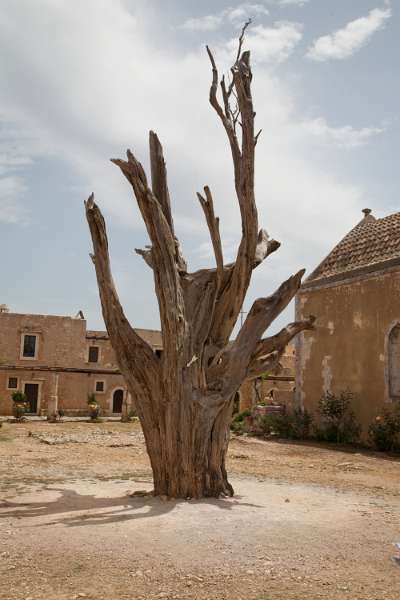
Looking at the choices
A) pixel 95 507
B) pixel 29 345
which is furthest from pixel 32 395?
pixel 95 507

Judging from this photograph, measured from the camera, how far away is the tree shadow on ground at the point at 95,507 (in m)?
5.62

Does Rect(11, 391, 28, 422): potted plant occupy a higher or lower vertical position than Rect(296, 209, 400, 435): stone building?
lower

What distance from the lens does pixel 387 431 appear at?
1475 cm

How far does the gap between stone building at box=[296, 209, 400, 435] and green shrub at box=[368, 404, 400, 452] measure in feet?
1.82

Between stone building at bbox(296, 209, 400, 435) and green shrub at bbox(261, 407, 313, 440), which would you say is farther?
green shrub at bbox(261, 407, 313, 440)

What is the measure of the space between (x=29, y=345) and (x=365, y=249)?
2291 cm

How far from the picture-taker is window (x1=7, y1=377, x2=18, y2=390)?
32759 mm

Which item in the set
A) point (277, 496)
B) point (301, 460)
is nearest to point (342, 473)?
point (301, 460)

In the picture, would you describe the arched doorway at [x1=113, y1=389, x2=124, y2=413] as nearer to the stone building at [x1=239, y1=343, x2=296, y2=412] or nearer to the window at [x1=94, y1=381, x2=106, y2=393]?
the window at [x1=94, y1=381, x2=106, y2=393]

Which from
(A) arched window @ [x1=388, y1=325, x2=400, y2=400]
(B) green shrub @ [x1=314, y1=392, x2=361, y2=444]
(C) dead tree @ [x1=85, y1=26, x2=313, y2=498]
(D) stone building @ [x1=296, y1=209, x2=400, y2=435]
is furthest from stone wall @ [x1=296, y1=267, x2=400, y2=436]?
(C) dead tree @ [x1=85, y1=26, x2=313, y2=498]

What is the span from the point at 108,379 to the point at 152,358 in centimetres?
2881

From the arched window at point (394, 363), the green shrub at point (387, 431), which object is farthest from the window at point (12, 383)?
the arched window at point (394, 363)

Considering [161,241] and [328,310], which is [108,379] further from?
[161,241]

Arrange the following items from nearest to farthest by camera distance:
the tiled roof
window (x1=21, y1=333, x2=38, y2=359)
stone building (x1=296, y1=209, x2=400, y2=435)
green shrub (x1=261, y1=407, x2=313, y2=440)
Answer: stone building (x1=296, y1=209, x2=400, y2=435) < the tiled roof < green shrub (x1=261, y1=407, x2=313, y2=440) < window (x1=21, y1=333, x2=38, y2=359)
